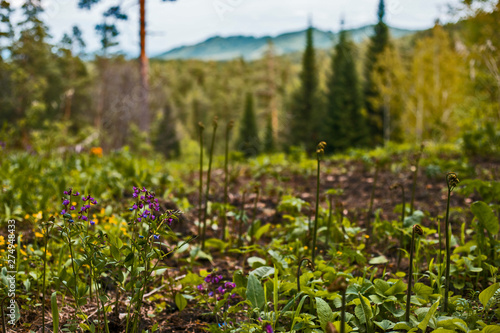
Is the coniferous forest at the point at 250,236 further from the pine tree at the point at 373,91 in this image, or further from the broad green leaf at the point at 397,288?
the pine tree at the point at 373,91

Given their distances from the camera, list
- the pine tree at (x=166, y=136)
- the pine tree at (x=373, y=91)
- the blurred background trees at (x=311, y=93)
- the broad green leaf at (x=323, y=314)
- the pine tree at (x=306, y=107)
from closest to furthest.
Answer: the broad green leaf at (x=323, y=314), the blurred background trees at (x=311, y=93), the pine tree at (x=166, y=136), the pine tree at (x=373, y=91), the pine tree at (x=306, y=107)

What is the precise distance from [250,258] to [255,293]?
45cm

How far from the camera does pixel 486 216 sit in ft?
5.67

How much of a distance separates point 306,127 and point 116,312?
2961 cm

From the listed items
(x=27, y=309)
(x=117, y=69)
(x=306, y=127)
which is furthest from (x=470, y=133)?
(x=306, y=127)

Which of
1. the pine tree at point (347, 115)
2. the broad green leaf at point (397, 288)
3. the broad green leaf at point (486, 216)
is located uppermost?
the pine tree at point (347, 115)

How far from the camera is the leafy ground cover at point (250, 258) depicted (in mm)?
1354

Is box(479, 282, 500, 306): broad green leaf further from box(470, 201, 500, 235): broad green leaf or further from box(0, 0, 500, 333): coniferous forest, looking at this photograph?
box(470, 201, 500, 235): broad green leaf

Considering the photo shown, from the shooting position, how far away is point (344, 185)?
13.6 feet

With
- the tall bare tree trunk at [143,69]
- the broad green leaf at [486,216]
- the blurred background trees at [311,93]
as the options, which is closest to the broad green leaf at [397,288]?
the broad green leaf at [486,216]

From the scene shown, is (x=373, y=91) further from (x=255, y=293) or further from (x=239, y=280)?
(x=255, y=293)

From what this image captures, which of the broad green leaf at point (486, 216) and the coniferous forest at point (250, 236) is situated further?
the broad green leaf at point (486, 216)

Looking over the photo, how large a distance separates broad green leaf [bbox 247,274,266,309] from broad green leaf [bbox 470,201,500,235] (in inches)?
45.6

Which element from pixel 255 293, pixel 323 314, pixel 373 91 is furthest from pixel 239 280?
pixel 373 91
